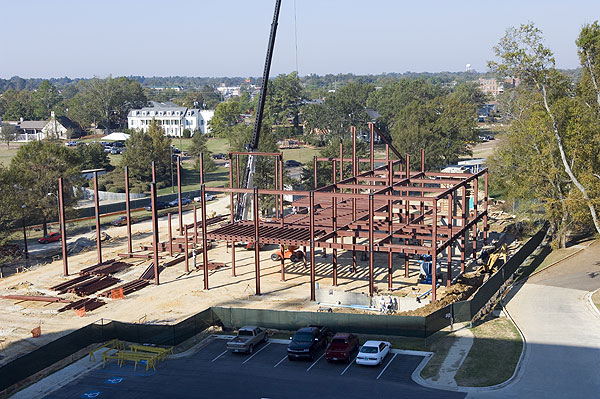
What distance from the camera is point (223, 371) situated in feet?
88.2

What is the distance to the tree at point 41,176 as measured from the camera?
52531 mm

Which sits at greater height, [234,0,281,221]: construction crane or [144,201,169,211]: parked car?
[234,0,281,221]: construction crane

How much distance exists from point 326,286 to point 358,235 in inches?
143

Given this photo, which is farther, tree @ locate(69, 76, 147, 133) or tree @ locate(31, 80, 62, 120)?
tree @ locate(31, 80, 62, 120)

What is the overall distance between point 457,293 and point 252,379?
14576 mm

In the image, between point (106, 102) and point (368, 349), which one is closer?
point (368, 349)

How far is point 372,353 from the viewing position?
87.5 ft

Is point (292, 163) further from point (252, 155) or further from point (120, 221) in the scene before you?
point (252, 155)

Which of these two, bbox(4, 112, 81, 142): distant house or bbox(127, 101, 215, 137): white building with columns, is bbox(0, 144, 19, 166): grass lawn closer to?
bbox(4, 112, 81, 142): distant house

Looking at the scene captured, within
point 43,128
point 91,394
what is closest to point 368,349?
point 91,394

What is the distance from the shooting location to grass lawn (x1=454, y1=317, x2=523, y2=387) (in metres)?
25.2

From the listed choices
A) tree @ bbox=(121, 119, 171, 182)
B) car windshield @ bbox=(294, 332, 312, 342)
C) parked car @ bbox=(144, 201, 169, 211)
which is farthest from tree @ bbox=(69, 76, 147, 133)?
car windshield @ bbox=(294, 332, 312, 342)

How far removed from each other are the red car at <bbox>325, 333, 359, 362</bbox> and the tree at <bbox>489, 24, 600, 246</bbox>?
20811 millimetres

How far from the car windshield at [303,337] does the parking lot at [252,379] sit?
34.3 inches
